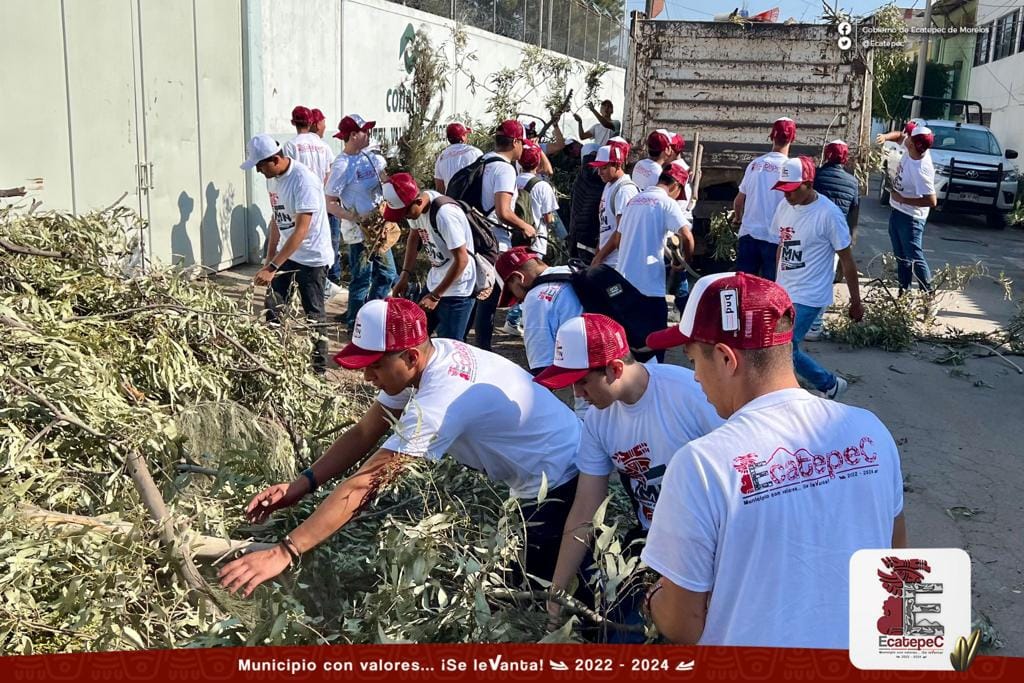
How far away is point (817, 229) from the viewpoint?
6867mm

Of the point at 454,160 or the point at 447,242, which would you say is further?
the point at 454,160

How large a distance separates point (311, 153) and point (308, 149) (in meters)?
0.05

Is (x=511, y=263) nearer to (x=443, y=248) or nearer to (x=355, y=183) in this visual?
(x=443, y=248)

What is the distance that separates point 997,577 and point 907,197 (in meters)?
6.18

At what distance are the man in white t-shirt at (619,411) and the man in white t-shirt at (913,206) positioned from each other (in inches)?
304

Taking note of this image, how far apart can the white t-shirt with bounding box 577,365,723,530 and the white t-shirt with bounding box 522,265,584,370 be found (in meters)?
1.61

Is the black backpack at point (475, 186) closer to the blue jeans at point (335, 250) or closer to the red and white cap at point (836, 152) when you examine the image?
the blue jeans at point (335, 250)

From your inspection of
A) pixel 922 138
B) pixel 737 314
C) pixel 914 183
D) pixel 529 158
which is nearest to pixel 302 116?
pixel 529 158

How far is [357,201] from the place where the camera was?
30.5 feet

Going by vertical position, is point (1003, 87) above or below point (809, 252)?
above

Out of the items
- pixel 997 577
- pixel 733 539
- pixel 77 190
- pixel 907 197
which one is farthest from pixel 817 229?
pixel 77 190

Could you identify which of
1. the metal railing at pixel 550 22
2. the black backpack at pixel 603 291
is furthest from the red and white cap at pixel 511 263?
the metal railing at pixel 550 22

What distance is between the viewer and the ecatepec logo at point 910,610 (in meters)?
2.16

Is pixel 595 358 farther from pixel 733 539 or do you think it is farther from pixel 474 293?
pixel 474 293
